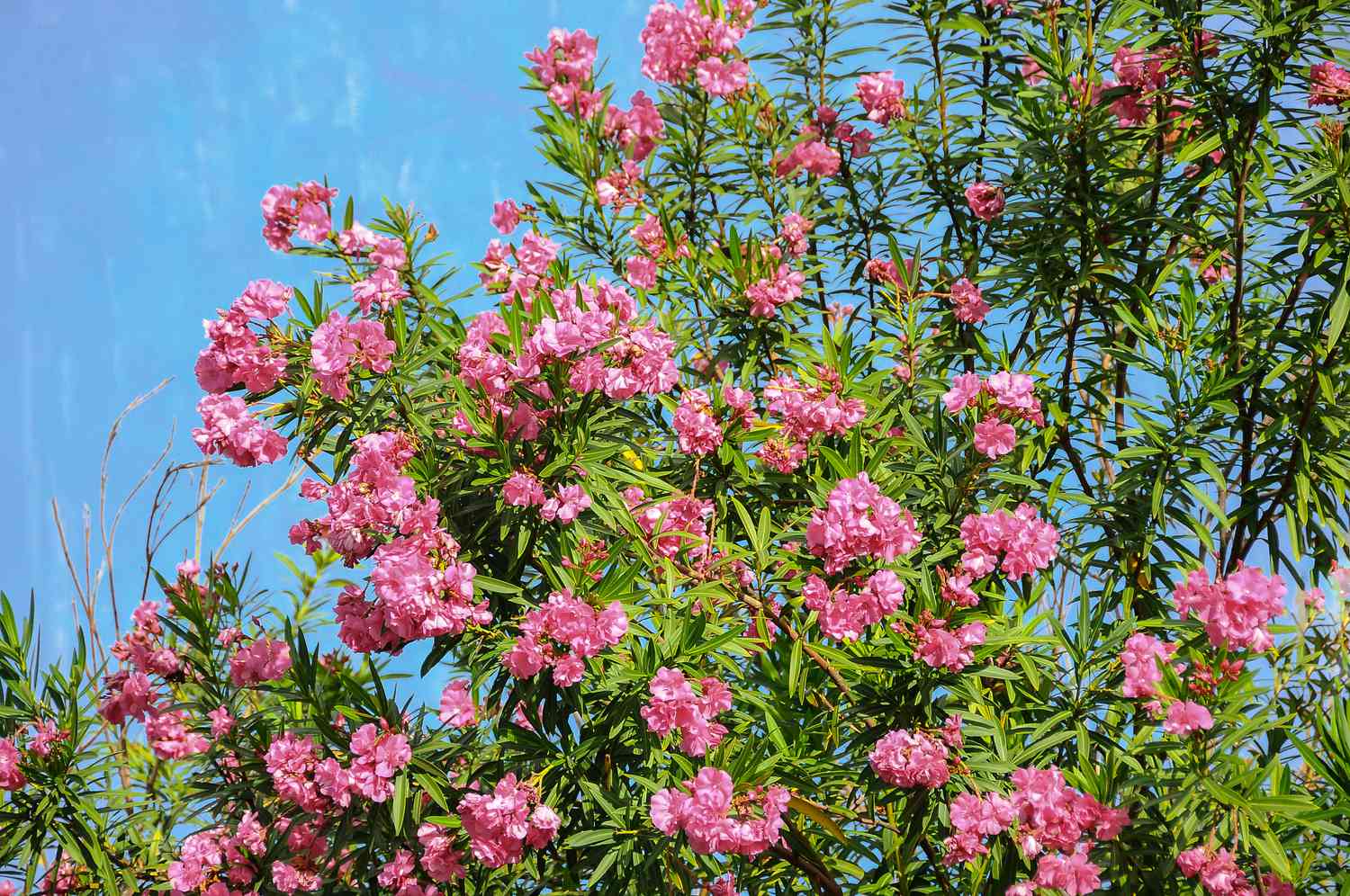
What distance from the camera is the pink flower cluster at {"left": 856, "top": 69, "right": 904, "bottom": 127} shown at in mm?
3070

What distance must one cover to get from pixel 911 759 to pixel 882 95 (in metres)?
1.73

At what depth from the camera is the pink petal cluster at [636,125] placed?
3.25 metres

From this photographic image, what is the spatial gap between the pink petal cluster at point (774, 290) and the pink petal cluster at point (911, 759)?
1.11m

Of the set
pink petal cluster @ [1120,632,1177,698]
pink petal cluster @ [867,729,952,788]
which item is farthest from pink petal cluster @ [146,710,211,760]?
pink petal cluster @ [1120,632,1177,698]

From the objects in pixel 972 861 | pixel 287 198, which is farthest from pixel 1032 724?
pixel 287 198

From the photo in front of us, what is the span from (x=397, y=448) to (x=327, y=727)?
569 millimetres

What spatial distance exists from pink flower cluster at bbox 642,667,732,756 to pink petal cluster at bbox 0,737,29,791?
1.40 meters

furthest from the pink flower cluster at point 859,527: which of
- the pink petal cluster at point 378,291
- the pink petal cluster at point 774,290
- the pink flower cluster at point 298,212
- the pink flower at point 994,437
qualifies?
the pink flower cluster at point 298,212

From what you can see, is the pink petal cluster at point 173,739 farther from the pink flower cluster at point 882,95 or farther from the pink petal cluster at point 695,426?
the pink flower cluster at point 882,95

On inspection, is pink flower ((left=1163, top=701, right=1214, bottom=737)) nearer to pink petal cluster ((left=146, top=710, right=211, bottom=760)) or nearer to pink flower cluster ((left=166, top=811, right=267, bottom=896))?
pink flower cluster ((left=166, top=811, right=267, bottom=896))

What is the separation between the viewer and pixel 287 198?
2662mm

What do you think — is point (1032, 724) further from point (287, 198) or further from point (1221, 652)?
point (287, 198)

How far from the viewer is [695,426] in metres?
2.39

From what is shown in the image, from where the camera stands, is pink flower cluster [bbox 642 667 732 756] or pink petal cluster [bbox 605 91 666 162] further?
pink petal cluster [bbox 605 91 666 162]
